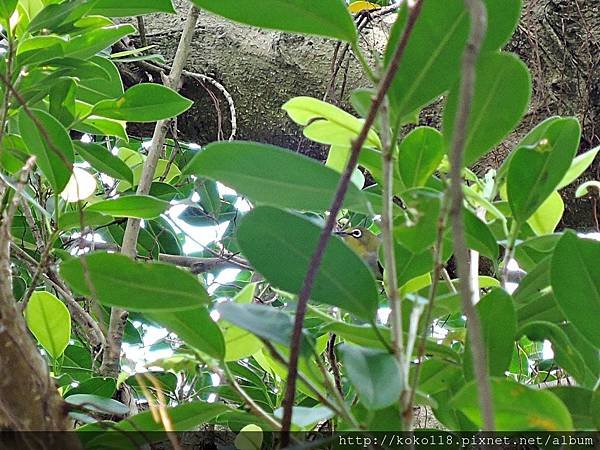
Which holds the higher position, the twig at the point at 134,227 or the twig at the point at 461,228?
the twig at the point at 461,228

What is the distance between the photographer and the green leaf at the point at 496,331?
36cm

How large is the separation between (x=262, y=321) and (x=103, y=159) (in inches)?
16.8

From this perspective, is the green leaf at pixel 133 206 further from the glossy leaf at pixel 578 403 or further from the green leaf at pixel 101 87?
the glossy leaf at pixel 578 403

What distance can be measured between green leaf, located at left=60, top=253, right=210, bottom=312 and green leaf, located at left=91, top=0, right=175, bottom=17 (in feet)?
1.10

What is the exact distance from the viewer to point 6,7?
0.58 m

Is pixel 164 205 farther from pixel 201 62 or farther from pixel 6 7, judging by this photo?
pixel 201 62

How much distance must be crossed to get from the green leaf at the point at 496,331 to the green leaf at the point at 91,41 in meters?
0.42

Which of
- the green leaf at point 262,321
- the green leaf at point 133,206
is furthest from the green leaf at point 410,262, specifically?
the green leaf at point 133,206

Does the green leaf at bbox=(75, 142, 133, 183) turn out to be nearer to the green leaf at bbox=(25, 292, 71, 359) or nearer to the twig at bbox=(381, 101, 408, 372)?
the green leaf at bbox=(25, 292, 71, 359)

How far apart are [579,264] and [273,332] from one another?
0.54 ft

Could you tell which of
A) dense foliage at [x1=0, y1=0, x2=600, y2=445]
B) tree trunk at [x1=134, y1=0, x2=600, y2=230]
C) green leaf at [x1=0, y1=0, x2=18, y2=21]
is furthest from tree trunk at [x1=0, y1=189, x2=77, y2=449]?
tree trunk at [x1=134, y1=0, x2=600, y2=230]

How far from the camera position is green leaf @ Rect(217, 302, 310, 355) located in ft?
0.98

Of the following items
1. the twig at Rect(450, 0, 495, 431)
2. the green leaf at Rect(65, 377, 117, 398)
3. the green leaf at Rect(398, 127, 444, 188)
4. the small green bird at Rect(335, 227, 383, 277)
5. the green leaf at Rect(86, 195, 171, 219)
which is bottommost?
the green leaf at Rect(65, 377, 117, 398)

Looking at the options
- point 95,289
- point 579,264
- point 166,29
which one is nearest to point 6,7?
point 95,289
